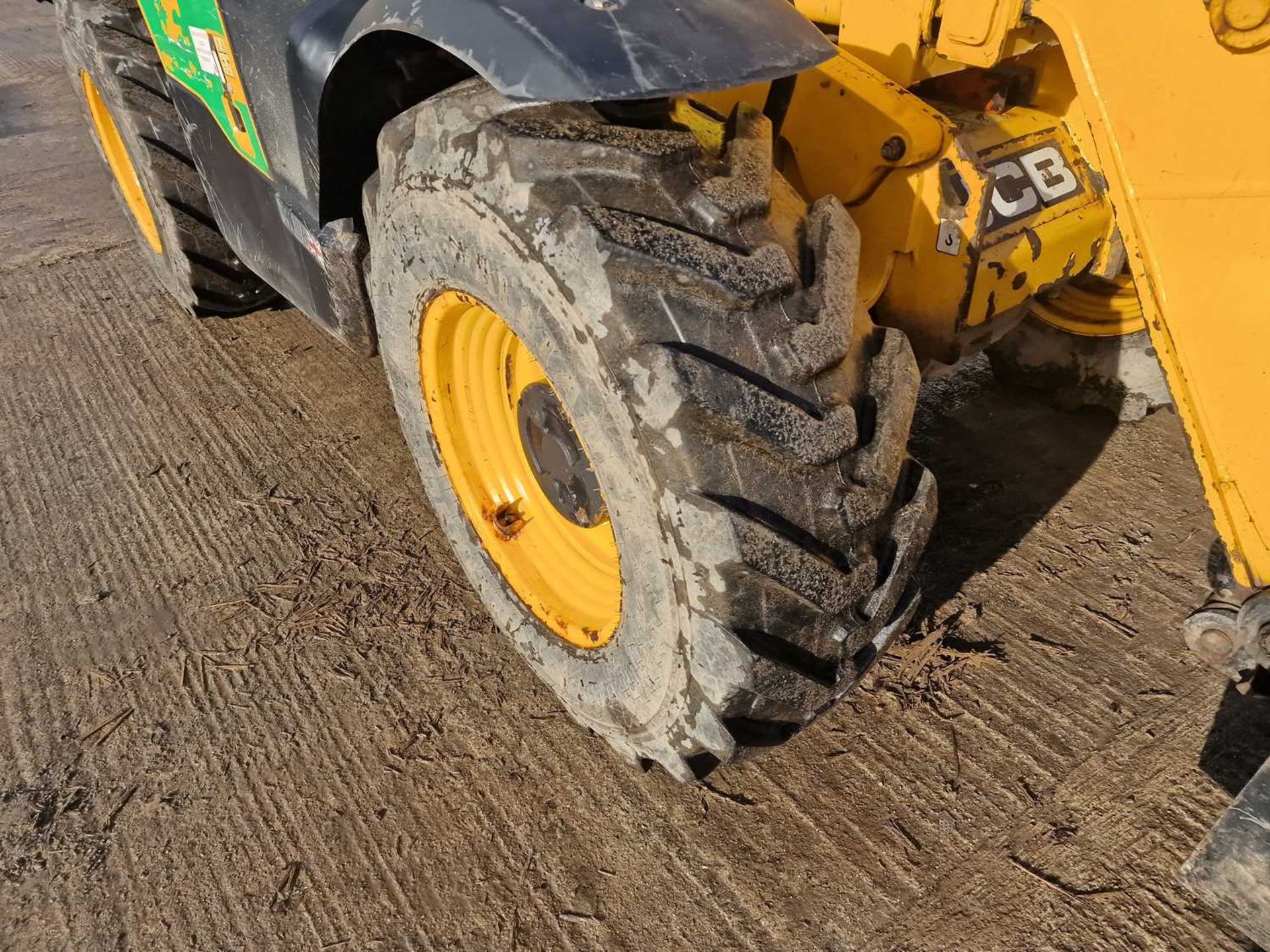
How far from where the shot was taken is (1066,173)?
1892 mm

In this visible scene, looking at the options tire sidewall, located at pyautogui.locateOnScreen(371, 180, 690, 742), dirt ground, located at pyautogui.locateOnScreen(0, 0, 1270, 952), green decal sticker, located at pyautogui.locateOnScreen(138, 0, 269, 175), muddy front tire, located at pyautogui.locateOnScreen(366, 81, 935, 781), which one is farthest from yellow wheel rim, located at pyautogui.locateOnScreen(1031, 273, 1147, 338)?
green decal sticker, located at pyautogui.locateOnScreen(138, 0, 269, 175)

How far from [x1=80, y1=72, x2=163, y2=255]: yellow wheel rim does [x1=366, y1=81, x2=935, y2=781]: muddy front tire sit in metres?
2.49

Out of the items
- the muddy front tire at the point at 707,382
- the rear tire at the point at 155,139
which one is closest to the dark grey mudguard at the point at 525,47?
the muddy front tire at the point at 707,382

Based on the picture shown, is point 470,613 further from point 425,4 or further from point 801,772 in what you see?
point 425,4

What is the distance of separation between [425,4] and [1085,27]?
102 cm

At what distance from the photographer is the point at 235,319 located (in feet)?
12.0

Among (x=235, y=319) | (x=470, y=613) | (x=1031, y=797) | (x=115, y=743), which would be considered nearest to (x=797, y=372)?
(x=1031, y=797)

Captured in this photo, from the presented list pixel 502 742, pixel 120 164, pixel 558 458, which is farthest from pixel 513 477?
pixel 120 164

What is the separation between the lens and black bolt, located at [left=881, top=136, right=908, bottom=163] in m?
1.72

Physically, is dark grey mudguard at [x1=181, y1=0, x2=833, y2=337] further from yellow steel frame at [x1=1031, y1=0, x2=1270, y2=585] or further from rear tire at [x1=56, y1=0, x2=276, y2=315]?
rear tire at [x1=56, y1=0, x2=276, y2=315]

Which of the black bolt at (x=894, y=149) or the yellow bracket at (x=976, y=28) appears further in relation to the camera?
the black bolt at (x=894, y=149)

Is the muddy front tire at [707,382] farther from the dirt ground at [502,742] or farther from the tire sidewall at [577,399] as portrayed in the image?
the dirt ground at [502,742]

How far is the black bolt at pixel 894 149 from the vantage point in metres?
1.72

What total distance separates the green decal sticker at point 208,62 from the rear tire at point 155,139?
362 mm
